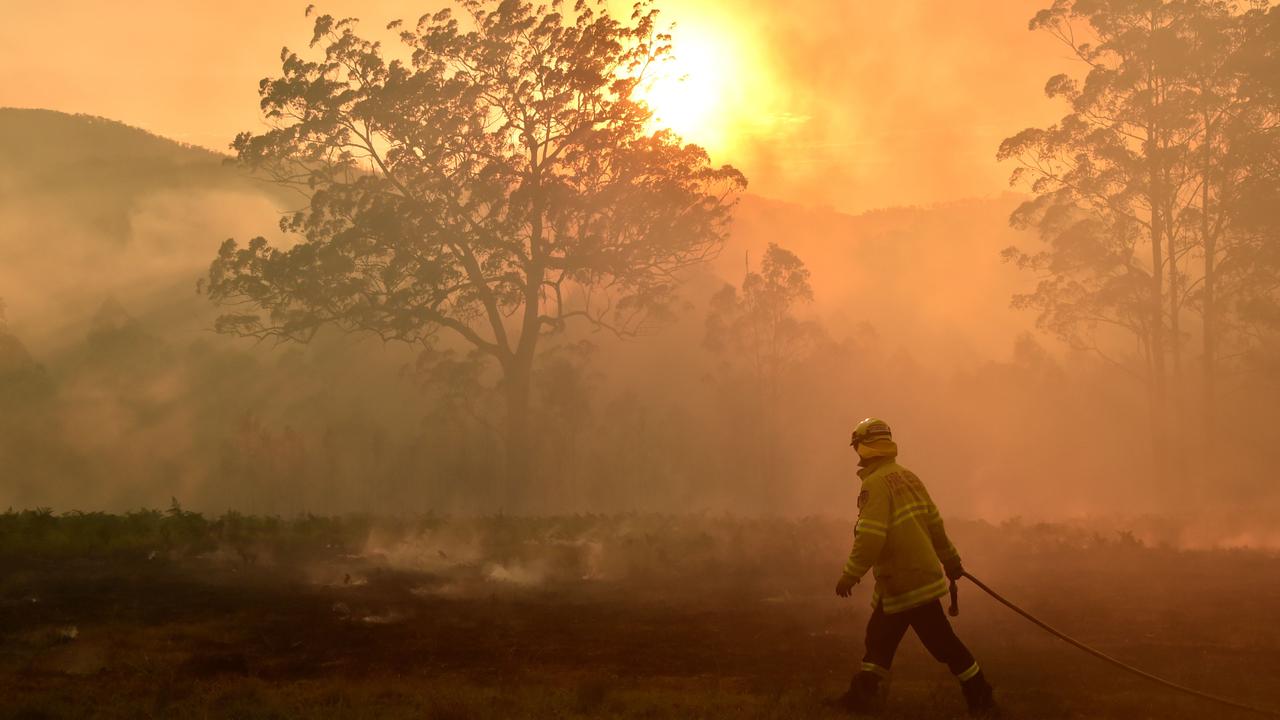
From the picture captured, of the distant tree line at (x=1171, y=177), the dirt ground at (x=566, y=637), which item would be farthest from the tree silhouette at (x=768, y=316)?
the dirt ground at (x=566, y=637)

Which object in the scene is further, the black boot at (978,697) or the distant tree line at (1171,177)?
the distant tree line at (1171,177)

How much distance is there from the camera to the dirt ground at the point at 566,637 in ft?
31.4

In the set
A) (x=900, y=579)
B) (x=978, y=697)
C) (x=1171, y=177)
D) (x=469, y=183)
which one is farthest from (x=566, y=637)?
(x=1171, y=177)

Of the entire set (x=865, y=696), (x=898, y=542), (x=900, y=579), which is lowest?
(x=865, y=696)

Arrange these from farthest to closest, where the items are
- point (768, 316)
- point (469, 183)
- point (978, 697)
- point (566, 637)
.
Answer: point (768, 316), point (469, 183), point (566, 637), point (978, 697)

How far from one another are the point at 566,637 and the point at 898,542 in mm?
5557

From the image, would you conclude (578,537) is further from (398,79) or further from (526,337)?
(398,79)

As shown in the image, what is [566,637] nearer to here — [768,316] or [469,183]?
[469,183]

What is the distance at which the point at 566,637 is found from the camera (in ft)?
43.8

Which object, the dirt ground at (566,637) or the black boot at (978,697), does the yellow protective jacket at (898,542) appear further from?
the dirt ground at (566,637)

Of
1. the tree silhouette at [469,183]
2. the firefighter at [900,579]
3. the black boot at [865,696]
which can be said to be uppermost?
the tree silhouette at [469,183]

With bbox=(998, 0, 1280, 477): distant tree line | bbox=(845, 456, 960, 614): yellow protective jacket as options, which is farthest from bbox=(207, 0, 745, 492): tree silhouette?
bbox=(845, 456, 960, 614): yellow protective jacket

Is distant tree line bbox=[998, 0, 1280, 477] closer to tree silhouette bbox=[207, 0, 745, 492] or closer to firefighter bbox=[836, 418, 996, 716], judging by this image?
tree silhouette bbox=[207, 0, 745, 492]

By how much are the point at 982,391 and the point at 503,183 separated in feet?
192
